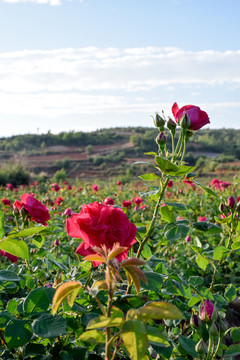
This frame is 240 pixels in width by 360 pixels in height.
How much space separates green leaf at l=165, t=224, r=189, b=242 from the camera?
111 cm

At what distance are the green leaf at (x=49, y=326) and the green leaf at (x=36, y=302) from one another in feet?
0.17

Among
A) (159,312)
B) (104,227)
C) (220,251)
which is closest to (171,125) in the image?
(220,251)

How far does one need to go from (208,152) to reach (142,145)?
5.88 m

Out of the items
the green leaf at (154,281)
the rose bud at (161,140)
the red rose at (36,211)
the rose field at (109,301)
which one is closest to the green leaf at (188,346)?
the rose field at (109,301)

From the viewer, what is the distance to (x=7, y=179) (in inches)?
467

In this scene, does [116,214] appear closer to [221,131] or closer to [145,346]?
[145,346]

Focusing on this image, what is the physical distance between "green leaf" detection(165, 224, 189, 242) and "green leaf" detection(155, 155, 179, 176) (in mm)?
240

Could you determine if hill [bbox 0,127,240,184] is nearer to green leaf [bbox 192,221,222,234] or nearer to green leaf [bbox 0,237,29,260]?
green leaf [bbox 192,221,222,234]

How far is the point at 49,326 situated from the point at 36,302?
9 cm

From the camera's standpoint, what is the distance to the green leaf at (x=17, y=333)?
764 millimetres

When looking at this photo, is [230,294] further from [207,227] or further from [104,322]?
[104,322]

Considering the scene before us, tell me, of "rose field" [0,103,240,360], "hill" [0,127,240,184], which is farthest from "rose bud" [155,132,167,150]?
"hill" [0,127,240,184]

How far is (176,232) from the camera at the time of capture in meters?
1.12

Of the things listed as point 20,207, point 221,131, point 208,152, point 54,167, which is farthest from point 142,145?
point 20,207
